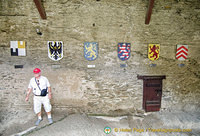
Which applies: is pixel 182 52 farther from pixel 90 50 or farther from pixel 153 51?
pixel 90 50

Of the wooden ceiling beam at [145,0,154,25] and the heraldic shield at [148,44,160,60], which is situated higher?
the wooden ceiling beam at [145,0,154,25]

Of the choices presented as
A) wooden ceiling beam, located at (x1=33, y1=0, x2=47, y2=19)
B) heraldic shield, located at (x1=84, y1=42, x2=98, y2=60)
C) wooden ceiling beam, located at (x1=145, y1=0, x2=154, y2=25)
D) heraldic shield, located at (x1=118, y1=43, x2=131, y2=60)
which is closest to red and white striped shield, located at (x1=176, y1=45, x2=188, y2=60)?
wooden ceiling beam, located at (x1=145, y1=0, x2=154, y2=25)

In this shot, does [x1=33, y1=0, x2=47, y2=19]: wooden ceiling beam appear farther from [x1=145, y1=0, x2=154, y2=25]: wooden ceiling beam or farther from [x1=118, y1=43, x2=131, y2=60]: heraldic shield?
[x1=145, y1=0, x2=154, y2=25]: wooden ceiling beam

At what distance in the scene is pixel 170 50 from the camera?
331 cm

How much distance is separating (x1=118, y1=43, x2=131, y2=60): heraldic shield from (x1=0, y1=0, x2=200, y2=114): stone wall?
0.14 m

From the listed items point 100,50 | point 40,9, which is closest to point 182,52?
point 100,50

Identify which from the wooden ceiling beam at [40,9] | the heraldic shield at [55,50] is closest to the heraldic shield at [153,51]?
the heraldic shield at [55,50]

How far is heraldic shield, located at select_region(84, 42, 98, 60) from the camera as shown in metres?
3.16

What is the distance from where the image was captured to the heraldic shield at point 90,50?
316 cm

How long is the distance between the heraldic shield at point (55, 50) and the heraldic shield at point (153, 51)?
9.90 ft

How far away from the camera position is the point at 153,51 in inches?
128

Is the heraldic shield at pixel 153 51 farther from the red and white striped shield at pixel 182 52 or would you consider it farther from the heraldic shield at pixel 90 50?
the heraldic shield at pixel 90 50

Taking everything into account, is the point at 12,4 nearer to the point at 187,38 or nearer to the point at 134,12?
the point at 134,12

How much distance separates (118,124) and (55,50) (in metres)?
3.16
